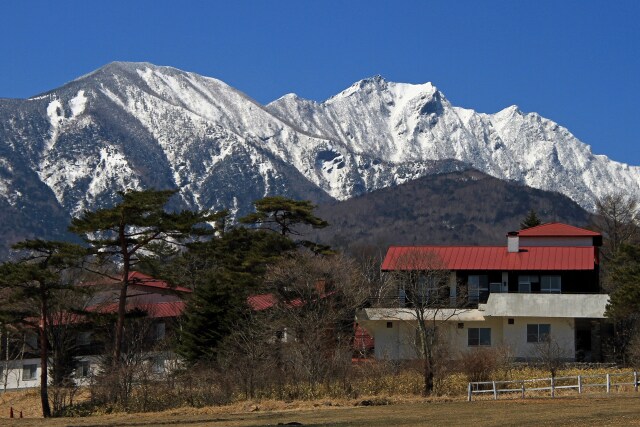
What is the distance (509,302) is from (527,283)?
15.1 ft

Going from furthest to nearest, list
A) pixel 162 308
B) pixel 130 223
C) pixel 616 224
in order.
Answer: pixel 616 224
pixel 162 308
pixel 130 223

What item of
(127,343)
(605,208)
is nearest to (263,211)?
(127,343)

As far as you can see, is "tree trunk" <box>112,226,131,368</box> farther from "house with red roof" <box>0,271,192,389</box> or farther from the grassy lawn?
the grassy lawn

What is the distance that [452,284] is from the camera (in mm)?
66375

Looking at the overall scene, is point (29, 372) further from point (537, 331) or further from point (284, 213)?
point (537, 331)

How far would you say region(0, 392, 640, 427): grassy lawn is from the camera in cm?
3597

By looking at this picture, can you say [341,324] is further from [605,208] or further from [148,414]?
[605,208]

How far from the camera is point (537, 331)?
62.5 metres

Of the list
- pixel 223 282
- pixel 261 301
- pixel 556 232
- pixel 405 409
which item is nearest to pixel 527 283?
pixel 556 232

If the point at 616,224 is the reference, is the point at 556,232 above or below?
below

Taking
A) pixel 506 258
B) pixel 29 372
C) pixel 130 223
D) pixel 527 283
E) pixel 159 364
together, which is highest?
pixel 130 223

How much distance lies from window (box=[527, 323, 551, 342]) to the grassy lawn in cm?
1657

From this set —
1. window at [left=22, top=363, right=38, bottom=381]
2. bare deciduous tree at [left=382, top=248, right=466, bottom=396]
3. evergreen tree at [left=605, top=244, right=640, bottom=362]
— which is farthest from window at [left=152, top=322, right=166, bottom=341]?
evergreen tree at [left=605, top=244, right=640, bottom=362]

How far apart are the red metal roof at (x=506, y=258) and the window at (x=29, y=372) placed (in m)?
25.9
